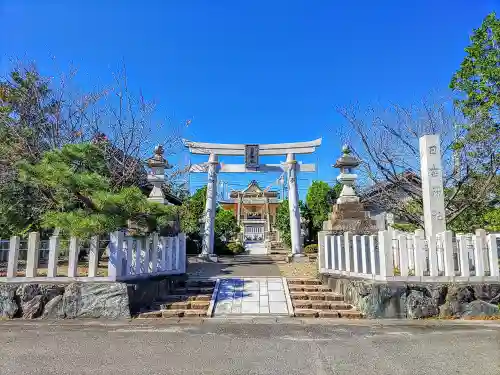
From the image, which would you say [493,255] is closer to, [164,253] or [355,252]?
[355,252]

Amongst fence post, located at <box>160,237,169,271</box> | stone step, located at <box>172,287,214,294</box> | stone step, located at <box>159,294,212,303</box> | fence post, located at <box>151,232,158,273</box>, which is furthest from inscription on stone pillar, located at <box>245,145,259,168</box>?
stone step, located at <box>159,294,212,303</box>

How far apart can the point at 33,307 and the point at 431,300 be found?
6789mm

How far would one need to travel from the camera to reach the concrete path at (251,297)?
6379 mm

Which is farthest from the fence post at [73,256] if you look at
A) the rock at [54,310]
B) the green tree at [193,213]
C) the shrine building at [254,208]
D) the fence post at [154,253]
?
the shrine building at [254,208]

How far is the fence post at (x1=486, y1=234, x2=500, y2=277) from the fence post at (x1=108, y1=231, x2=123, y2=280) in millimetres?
6634

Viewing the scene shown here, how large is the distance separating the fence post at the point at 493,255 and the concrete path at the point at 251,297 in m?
3.74

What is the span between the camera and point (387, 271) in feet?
19.9

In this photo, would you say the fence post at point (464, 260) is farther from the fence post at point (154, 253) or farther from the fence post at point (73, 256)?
the fence post at point (73, 256)

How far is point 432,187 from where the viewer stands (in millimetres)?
7445

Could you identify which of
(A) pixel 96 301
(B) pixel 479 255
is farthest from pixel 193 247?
(B) pixel 479 255

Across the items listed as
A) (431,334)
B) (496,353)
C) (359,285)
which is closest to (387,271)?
(359,285)

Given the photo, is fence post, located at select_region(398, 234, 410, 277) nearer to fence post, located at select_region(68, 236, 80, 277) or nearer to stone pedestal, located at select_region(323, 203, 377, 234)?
stone pedestal, located at select_region(323, 203, 377, 234)

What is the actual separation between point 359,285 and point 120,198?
456 cm

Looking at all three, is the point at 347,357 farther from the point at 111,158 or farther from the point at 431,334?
Result: the point at 111,158
